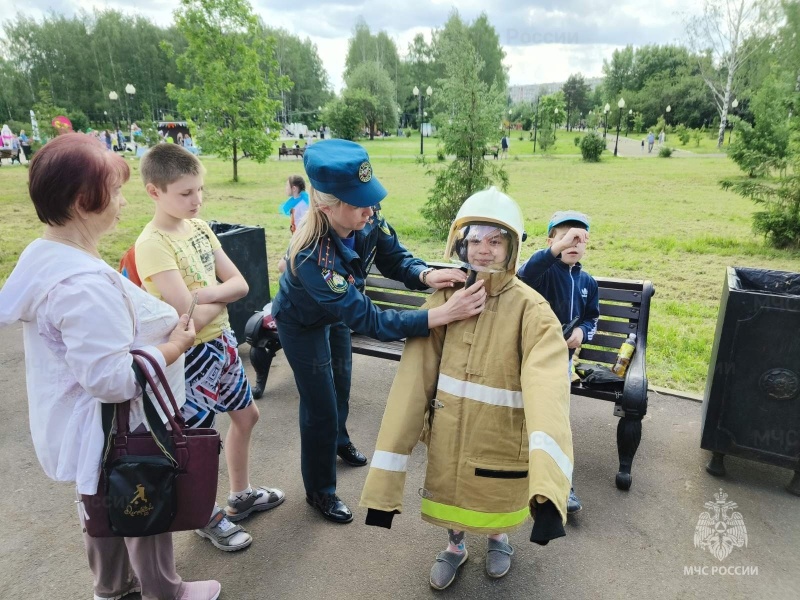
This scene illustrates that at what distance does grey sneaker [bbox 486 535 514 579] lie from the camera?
2510 mm

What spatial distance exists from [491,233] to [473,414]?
734 mm

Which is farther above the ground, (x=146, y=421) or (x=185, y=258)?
(x=185, y=258)

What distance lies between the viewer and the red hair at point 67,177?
62.6 inches

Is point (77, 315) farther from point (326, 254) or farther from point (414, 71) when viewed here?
point (414, 71)

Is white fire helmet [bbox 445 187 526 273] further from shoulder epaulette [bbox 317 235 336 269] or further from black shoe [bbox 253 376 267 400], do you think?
black shoe [bbox 253 376 267 400]

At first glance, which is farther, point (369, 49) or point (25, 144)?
point (369, 49)

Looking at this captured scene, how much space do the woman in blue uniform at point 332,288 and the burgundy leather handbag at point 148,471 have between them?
76cm

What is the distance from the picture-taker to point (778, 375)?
302 cm

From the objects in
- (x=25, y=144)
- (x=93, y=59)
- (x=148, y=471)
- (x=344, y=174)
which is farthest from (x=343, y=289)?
(x=93, y=59)

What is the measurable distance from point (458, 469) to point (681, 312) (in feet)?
17.1

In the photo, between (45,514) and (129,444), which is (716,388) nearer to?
(129,444)

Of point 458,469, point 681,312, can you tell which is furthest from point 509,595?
point 681,312

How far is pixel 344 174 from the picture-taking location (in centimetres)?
212

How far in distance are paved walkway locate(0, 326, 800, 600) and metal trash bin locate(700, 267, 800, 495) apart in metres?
0.24
